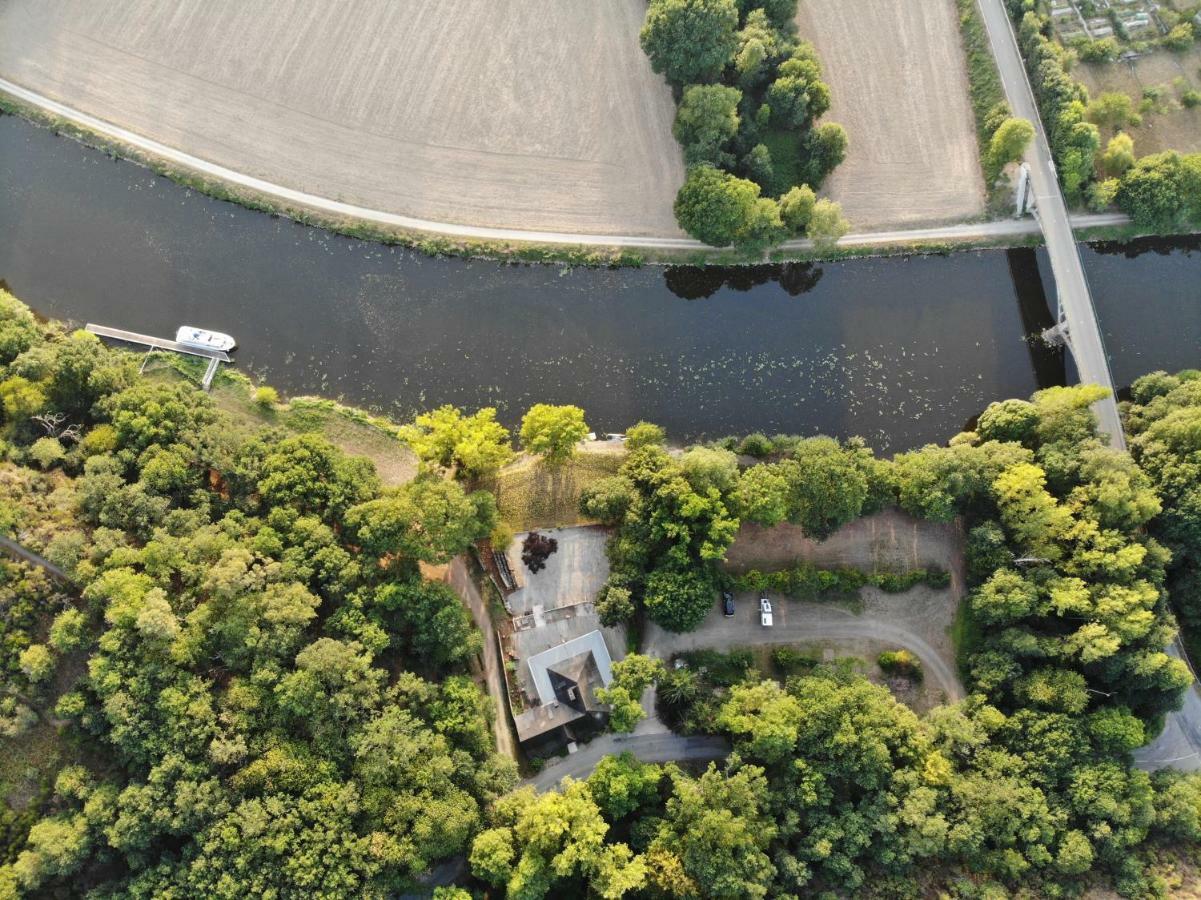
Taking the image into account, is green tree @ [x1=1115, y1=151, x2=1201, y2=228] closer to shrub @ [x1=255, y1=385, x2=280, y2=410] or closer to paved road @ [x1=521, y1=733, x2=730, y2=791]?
paved road @ [x1=521, y1=733, x2=730, y2=791]

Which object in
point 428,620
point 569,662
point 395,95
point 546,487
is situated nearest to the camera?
point 428,620

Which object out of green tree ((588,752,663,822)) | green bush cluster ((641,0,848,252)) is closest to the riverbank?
green bush cluster ((641,0,848,252))

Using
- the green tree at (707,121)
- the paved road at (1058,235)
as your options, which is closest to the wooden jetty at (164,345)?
the green tree at (707,121)

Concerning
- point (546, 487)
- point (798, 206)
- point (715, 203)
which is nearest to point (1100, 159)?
point (798, 206)

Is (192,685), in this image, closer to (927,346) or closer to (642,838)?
(642,838)

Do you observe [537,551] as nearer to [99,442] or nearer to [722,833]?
[722,833]

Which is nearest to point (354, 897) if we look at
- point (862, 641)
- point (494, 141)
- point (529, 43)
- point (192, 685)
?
point (192, 685)
